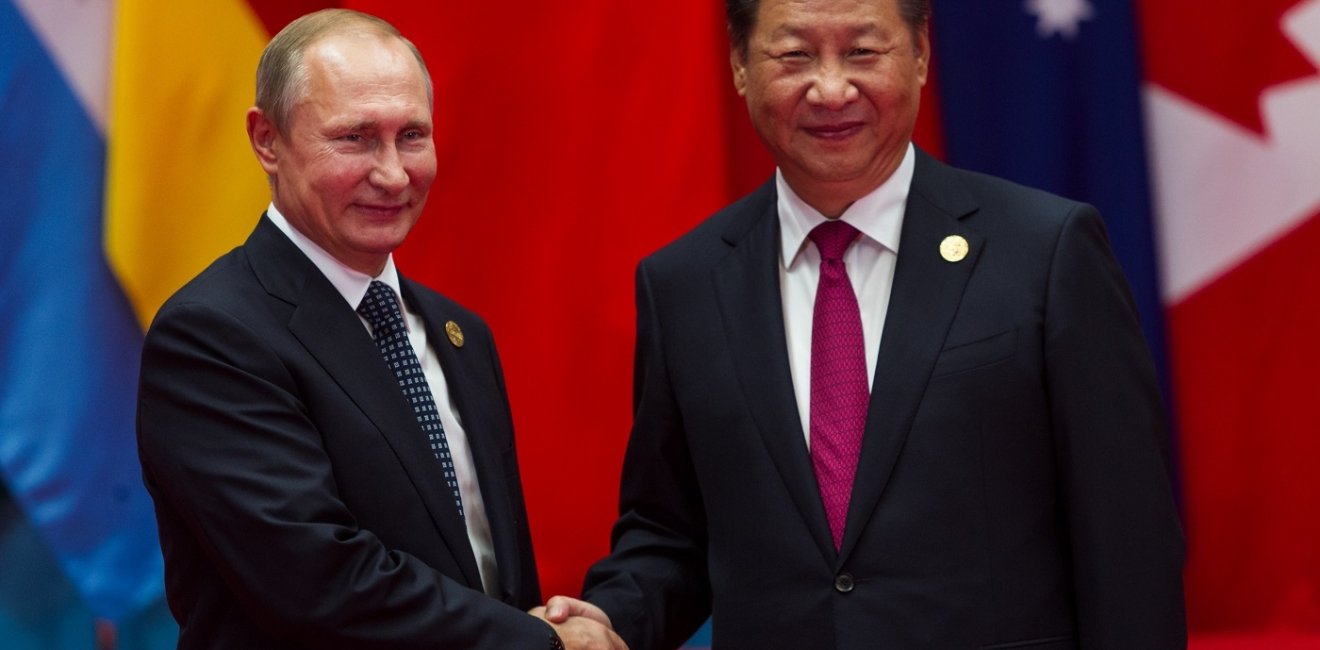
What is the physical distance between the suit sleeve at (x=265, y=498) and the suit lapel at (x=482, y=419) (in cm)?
18

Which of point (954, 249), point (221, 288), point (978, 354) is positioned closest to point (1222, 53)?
point (954, 249)

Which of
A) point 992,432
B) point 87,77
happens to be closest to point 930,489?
point 992,432

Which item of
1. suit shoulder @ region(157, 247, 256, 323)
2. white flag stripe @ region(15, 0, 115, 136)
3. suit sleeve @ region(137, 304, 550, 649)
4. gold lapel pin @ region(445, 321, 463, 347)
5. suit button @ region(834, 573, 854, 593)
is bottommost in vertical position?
suit button @ region(834, 573, 854, 593)

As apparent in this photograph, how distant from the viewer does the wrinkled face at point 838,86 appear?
219 centimetres

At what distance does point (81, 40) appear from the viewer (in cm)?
312

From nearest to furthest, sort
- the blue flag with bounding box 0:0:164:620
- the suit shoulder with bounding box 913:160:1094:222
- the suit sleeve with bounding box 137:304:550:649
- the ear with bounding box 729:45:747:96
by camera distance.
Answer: the suit sleeve with bounding box 137:304:550:649
the suit shoulder with bounding box 913:160:1094:222
the ear with bounding box 729:45:747:96
the blue flag with bounding box 0:0:164:620

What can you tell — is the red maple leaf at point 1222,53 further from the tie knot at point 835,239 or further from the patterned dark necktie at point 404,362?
the patterned dark necktie at point 404,362

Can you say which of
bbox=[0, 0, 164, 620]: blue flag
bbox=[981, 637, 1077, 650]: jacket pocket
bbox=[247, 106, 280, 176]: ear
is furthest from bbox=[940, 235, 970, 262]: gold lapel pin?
bbox=[0, 0, 164, 620]: blue flag

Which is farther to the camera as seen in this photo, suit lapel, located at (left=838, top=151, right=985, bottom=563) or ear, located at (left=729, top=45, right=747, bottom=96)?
ear, located at (left=729, top=45, right=747, bottom=96)

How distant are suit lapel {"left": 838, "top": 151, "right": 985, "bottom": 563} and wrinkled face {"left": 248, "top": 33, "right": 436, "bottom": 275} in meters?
0.69

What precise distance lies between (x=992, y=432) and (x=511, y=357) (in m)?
1.31

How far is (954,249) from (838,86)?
0.28 meters

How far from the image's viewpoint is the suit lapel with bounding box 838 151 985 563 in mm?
2098

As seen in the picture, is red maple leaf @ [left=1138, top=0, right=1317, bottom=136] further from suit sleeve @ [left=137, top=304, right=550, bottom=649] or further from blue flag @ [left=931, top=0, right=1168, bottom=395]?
suit sleeve @ [left=137, top=304, right=550, bottom=649]
